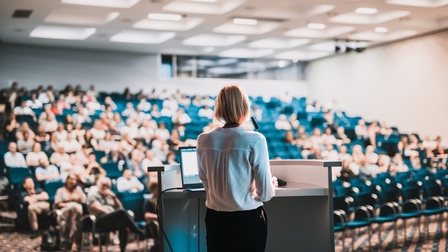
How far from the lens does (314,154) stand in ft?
35.8

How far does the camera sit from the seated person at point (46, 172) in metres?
8.24

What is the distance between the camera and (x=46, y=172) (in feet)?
27.4

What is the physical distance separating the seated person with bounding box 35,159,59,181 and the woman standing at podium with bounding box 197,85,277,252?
606cm

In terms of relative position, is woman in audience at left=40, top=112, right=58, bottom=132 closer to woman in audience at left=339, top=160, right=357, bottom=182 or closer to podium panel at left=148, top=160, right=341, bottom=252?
woman in audience at left=339, top=160, right=357, bottom=182

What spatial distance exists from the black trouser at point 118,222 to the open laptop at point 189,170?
9.52 ft

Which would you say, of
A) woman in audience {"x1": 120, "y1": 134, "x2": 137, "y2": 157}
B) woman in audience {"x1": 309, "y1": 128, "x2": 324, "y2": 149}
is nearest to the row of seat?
woman in audience {"x1": 309, "y1": 128, "x2": 324, "y2": 149}

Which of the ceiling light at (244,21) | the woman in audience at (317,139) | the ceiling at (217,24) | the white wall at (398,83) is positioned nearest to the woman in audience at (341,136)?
the woman in audience at (317,139)

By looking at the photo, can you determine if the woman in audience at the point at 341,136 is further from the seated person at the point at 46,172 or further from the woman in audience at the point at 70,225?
the woman in audience at the point at 70,225

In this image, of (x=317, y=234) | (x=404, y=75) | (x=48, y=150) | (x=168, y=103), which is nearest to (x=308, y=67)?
(x=404, y=75)

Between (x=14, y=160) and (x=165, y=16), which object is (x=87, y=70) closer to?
(x=165, y=16)

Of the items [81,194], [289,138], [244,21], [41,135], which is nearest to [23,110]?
[41,135]

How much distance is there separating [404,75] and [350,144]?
8.23 ft

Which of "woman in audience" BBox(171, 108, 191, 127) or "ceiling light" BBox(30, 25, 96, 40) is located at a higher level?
"ceiling light" BBox(30, 25, 96, 40)

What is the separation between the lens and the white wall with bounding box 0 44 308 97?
14039mm
